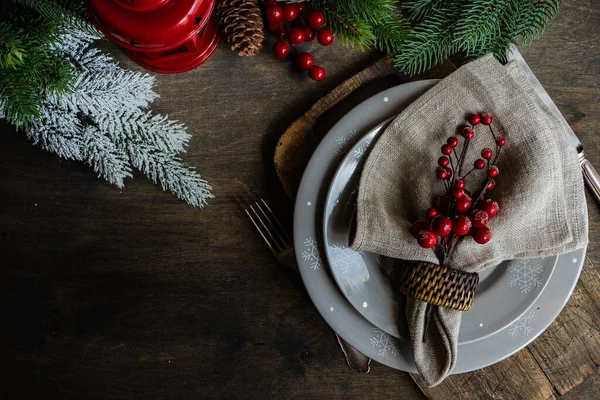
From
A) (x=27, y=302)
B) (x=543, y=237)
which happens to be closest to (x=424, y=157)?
(x=543, y=237)

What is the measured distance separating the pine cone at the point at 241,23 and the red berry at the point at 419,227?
1.35 ft

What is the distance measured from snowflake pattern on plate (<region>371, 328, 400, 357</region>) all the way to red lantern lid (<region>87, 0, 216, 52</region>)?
59cm

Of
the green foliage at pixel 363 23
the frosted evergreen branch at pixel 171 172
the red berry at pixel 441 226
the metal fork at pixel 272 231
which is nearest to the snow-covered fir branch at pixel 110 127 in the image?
the frosted evergreen branch at pixel 171 172

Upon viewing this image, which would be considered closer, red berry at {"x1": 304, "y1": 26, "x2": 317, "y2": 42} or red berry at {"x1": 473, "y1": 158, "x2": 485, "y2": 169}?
red berry at {"x1": 473, "y1": 158, "x2": 485, "y2": 169}

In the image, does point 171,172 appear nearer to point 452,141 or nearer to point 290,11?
point 290,11

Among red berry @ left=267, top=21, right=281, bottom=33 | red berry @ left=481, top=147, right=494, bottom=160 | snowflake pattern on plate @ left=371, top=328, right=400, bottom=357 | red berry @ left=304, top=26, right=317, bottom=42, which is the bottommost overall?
snowflake pattern on plate @ left=371, top=328, right=400, bottom=357

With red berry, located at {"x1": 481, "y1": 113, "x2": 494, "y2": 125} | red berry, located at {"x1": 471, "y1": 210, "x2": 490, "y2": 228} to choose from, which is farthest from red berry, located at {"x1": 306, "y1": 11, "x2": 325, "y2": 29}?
red berry, located at {"x1": 471, "y1": 210, "x2": 490, "y2": 228}

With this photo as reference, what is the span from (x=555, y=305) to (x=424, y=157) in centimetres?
35

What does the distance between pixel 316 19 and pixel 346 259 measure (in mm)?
429

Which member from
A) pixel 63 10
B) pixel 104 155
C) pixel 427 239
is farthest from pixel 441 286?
pixel 63 10

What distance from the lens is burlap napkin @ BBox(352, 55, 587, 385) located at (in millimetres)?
805

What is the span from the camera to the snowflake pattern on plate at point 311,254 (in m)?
0.88

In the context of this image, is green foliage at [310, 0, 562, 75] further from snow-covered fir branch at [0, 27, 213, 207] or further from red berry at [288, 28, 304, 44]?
snow-covered fir branch at [0, 27, 213, 207]

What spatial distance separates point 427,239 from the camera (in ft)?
2.48
